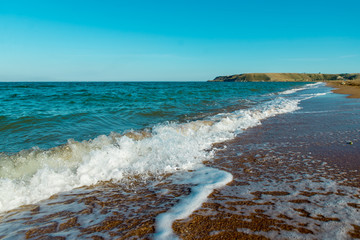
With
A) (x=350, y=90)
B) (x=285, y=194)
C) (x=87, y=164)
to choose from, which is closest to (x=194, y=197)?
(x=285, y=194)

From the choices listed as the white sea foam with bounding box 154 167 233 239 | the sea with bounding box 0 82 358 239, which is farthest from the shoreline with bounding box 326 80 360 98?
the white sea foam with bounding box 154 167 233 239

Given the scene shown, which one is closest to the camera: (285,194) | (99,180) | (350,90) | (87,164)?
(285,194)

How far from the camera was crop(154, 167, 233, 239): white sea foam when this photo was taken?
252 cm

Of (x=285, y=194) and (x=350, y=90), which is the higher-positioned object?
(x=350, y=90)

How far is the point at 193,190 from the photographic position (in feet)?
11.6

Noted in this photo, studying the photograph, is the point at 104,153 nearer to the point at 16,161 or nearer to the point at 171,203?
the point at 16,161

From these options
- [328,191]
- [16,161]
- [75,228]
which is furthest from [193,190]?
[16,161]

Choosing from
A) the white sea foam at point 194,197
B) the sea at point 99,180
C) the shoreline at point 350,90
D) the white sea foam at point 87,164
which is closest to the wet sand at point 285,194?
the white sea foam at point 194,197

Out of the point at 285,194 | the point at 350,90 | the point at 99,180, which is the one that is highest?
the point at 350,90

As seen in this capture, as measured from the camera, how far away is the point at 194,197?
3.27m

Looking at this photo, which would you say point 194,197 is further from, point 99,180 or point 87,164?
point 87,164

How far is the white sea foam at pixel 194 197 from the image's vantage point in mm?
2522

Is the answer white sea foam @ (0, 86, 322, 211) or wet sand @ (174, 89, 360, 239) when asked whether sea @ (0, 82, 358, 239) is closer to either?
white sea foam @ (0, 86, 322, 211)

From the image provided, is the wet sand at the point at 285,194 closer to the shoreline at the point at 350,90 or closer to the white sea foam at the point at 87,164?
the white sea foam at the point at 87,164
